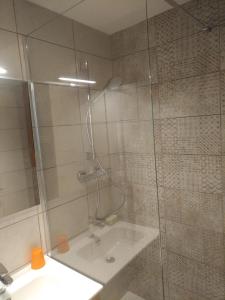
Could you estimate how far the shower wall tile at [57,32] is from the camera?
4.63 feet

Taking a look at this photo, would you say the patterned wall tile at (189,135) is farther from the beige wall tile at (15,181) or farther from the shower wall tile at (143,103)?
the beige wall tile at (15,181)

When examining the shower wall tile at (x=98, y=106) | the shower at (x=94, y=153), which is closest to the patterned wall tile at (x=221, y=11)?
the shower at (x=94, y=153)

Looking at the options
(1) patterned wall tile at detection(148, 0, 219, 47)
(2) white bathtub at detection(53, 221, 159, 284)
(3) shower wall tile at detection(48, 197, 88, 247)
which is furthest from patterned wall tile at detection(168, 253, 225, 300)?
(1) patterned wall tile at detection(148, 0, 219, 47)

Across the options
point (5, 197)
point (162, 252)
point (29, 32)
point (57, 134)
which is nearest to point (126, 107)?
point (57, 134)

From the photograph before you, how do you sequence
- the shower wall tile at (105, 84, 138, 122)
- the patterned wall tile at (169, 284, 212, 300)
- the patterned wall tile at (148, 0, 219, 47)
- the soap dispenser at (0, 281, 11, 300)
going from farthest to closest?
the patterned wall tile at (169, 284, 212, 300)
the patterned wall tile at (148, 0, 219, 47)
the shower wall tile at (105, 84, 138, 122)
the soap dispenser at (0, 281, 11, 300)

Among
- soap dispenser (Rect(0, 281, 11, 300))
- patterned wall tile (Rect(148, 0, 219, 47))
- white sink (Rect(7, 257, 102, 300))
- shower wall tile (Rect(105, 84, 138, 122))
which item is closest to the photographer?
soap dispenser (Rect(0, 281, 11, 300))

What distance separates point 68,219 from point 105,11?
137 cm

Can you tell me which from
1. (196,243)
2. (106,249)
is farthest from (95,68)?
(196,243)

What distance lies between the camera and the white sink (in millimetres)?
1169

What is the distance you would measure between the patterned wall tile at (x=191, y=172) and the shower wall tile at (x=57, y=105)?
0.80 meters

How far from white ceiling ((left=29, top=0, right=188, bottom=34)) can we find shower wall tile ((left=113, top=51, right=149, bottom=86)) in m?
0.19

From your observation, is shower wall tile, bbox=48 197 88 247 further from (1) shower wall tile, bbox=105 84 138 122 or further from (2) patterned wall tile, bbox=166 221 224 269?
(2) patterned wall tile, bbox=166 221 224 269

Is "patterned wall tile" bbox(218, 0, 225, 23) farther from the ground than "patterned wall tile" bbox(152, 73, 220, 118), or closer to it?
farther from the ground

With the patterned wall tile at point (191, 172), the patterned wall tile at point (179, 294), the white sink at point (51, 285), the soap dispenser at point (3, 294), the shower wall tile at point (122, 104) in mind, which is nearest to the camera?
the soap dispenser at point (3, 294)
